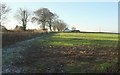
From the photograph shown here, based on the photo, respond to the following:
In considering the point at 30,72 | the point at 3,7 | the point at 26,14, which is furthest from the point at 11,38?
the point at 26,14

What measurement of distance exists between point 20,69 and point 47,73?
1591mm

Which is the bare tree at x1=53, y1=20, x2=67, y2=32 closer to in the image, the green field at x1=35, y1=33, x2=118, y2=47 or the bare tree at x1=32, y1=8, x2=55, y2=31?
the bare tree at x1=32, y1=8, x2=55, y2=31

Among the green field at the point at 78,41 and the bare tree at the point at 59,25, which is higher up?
the bare tree at the point at 59,25

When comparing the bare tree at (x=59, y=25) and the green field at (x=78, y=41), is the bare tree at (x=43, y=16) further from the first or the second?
the green field at (x=78, y=41)

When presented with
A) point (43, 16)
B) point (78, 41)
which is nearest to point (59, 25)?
point (43, 16)

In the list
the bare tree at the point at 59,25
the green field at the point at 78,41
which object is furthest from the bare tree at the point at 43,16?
the green field at the point at 78,41

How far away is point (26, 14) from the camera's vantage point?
8769 centimetres

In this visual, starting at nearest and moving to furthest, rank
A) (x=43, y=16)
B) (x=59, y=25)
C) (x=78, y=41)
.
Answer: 1. (x=78, y=41)
2. (x=43, y=16)
3. (x=59, y=25)

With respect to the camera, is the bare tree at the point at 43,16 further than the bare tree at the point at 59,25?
No

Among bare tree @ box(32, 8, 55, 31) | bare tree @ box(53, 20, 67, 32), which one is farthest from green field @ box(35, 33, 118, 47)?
bare tree @ box(53, 20, 67, 32)

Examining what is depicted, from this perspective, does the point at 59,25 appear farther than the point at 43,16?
Yes

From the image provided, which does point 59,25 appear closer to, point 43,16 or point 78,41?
point 43,16

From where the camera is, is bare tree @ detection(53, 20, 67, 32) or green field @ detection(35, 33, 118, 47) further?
bare tree @ detection(53, 20, 67, 32)

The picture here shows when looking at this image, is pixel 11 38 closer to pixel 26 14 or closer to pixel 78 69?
pixel 78 69
